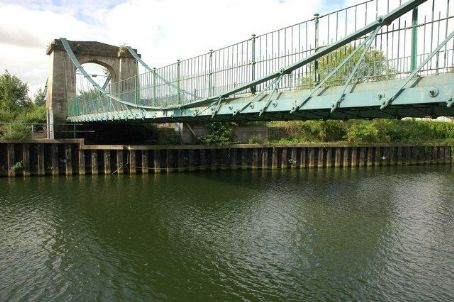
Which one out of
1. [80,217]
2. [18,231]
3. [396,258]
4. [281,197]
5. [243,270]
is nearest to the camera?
[243,270]

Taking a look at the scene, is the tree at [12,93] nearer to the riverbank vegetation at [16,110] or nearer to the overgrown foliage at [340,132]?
the riverbank vegetation at [16,110]

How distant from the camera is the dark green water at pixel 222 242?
1151cm

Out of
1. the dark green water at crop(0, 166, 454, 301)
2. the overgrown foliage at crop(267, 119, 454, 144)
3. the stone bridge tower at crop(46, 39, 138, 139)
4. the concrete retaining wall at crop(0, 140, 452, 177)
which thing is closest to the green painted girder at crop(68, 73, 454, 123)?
the dark green water at crop(0, 166, 454, 301)

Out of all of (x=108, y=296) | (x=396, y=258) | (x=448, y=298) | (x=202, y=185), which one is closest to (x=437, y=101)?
(x=448, y=298)

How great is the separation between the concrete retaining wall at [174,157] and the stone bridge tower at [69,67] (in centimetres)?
441

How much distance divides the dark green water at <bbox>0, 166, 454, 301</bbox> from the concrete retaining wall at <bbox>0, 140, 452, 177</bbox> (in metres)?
2.66

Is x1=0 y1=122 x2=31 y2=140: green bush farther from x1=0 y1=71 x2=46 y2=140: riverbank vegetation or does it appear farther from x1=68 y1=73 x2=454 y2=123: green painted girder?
x1=68 y1=73 x2=454 y2=123: green painted girder

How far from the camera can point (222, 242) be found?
50.5 ft

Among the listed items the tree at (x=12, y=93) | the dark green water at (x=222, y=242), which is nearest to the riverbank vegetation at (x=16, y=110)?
the tree at (x=12, y=93)

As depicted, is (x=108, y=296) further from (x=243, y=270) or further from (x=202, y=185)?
(x=202, y=185)

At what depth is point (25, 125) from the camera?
29.7 metres

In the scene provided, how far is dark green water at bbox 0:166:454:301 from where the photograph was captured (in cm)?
1151

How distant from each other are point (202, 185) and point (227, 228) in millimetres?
9902

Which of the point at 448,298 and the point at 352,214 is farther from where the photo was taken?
the point at 352,214
